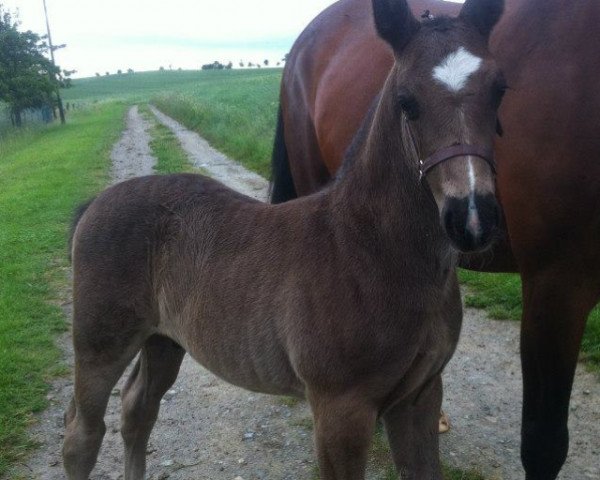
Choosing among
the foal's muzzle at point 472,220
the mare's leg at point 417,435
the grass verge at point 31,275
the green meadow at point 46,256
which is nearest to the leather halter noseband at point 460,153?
the foal's muzzle at point 472,220

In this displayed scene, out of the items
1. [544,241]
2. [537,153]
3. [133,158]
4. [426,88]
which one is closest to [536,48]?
[537,153]

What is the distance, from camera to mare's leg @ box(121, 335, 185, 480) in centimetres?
315

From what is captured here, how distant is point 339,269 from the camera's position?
7.46 ft

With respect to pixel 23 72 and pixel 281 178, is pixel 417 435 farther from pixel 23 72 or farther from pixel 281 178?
pixel 23 72

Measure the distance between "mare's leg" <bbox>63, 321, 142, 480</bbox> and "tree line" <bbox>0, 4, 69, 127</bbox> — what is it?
27.2 metres

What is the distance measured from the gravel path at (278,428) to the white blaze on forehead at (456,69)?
2.27 m

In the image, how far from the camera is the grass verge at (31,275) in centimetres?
420

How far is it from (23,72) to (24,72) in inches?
1.7

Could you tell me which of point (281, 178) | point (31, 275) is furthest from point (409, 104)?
point (31, 275)

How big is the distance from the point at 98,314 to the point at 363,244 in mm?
1185

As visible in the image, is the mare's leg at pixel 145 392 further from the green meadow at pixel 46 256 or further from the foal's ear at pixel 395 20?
the foal's ear at pixel 395 20

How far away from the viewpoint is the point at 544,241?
269 cm

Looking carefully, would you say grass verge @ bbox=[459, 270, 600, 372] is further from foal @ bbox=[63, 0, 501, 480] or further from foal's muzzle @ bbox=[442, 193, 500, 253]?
A: foal's muzzle @ bbox=[442, 193, 500, 253]

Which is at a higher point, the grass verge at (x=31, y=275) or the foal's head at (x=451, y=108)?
the foal's head at (x=451, y=108)
